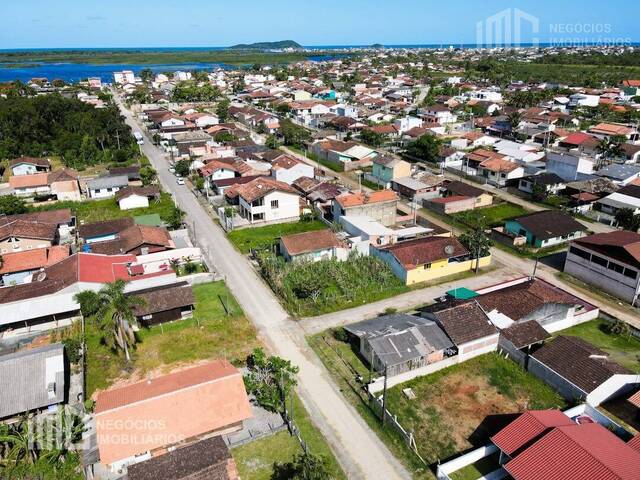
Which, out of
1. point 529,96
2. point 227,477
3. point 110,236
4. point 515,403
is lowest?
point 515,403

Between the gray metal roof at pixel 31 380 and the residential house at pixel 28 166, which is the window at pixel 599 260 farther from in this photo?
the residential house at pixel 28 166

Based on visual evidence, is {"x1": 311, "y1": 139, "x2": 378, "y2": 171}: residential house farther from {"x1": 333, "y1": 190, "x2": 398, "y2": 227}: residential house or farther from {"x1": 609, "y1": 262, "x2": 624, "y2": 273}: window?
{"x1": 609, "y1": 262, "x2": 624, "y2": 273}: window

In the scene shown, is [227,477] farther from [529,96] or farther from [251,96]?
[251,96]

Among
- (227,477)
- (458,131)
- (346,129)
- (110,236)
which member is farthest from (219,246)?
(458,131)

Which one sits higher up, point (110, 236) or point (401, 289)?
point (110, 236)

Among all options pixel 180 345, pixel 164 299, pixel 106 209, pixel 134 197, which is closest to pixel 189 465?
pixel 180 345

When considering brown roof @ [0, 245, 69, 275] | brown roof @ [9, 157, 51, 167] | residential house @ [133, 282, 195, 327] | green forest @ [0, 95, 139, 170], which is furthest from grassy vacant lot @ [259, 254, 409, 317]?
green forest @ [0, 95, 139, 170]

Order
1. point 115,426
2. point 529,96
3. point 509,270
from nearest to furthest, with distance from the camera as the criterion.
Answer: point 115,426 < point 509,270 < point 529,96
